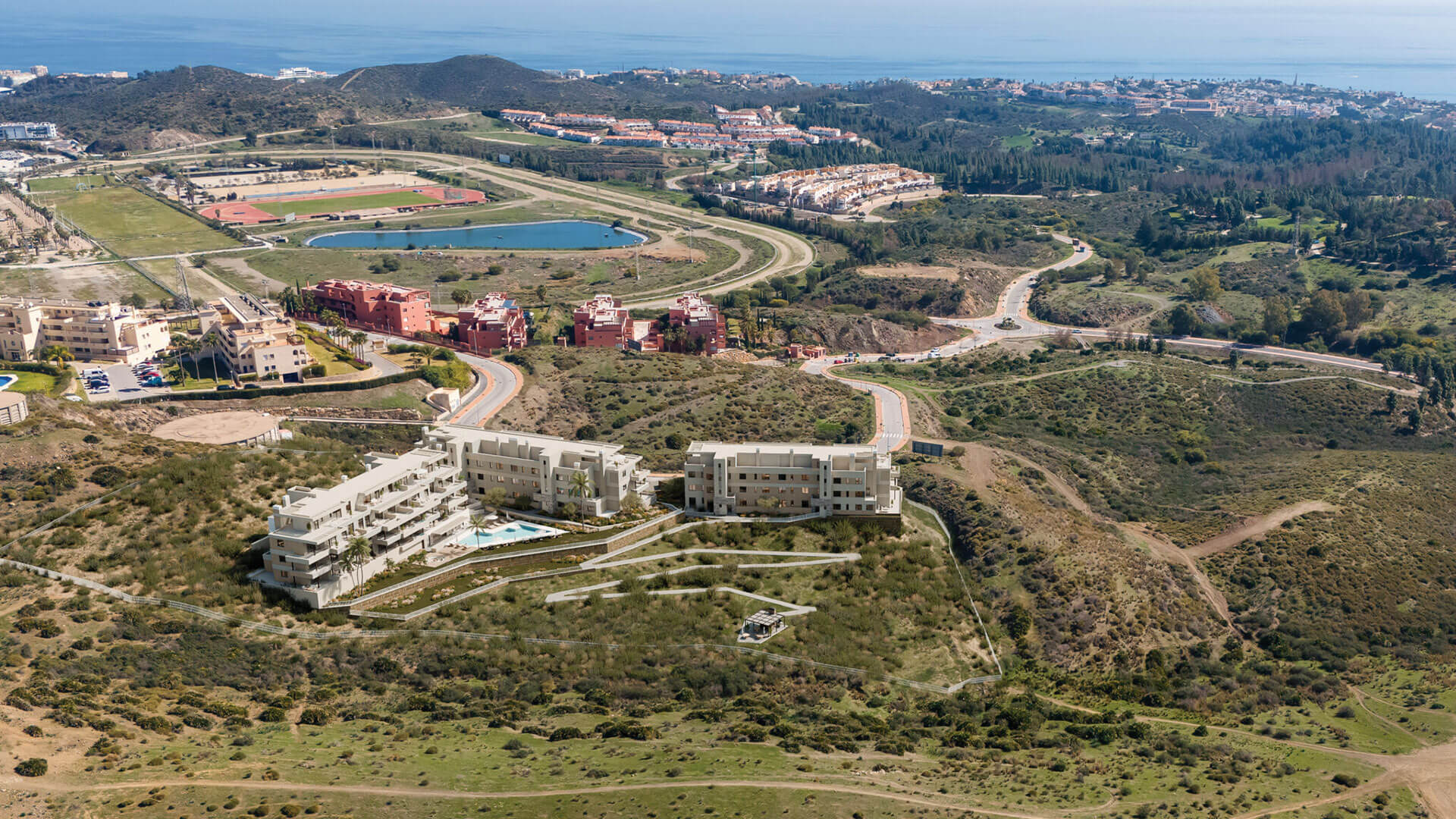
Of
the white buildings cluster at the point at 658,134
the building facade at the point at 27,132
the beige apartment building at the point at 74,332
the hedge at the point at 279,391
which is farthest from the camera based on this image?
the white buildings cluster at the point at 658,134

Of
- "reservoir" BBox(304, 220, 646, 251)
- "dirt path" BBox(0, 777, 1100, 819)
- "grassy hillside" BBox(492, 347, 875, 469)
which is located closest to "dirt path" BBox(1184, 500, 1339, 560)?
"grassy hillside" BBox(492, 347, 875, 469)

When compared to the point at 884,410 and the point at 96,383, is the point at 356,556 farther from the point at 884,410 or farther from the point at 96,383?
the point at 884,410

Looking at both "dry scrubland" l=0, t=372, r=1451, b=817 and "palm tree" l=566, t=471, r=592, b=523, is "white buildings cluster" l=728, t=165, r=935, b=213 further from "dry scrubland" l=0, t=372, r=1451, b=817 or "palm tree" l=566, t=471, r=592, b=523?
"palm tree" l=566, t=471, r=592, b=523

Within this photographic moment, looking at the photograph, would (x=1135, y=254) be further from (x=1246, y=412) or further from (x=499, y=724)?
(x=499, y=724)

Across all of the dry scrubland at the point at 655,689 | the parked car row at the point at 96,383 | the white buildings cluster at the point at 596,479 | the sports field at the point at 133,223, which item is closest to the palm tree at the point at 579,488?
the white buildings cluster at the point at 596,479

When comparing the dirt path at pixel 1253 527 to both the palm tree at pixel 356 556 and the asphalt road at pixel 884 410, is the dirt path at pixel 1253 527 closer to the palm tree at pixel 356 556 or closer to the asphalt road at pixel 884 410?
the asphalt road at pixel 884 410

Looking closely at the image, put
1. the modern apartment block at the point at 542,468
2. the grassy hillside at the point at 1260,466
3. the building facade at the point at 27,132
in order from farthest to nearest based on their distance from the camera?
the building facade at the point at 27,132 → the modern apartment block at the point at 542,468 → the grassy hillside at the point at 1260,466
